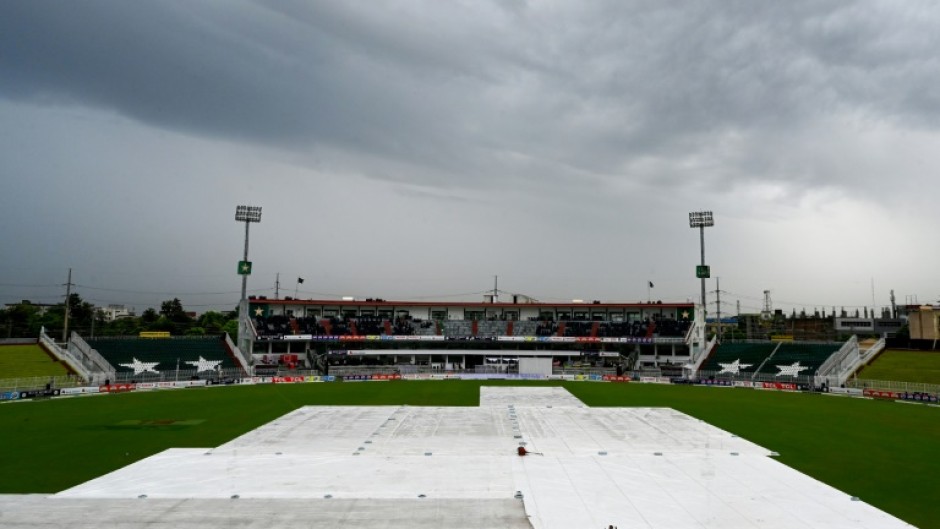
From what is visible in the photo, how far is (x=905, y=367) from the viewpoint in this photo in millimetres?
55469

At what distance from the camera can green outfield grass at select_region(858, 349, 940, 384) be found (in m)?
52.3

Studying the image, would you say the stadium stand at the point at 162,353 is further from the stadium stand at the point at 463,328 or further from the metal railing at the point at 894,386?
the metal railing at the point at 894,386

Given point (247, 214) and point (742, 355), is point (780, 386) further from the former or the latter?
point (247, 214)

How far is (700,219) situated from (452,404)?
5008 cm

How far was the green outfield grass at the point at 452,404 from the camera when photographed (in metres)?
20.8

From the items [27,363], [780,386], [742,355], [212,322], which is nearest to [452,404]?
[780,386]

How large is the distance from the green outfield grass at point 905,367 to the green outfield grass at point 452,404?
402 inches

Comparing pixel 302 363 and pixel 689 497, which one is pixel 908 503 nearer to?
pixel 689 497

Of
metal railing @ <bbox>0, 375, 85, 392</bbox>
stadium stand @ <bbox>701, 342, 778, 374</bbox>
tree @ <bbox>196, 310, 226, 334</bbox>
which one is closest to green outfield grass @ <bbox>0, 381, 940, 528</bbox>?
metal railing @ <bbox>0, 375, 85, 392</bbox>

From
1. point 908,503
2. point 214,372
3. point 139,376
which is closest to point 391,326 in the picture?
point 214,372

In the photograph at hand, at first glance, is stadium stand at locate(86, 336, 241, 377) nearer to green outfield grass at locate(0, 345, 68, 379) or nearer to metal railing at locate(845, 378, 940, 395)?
green outfield grass at locate(0, 345, 68, 379)

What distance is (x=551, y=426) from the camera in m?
31.9

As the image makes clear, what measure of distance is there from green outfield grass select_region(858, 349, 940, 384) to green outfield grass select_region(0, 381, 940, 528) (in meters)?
10.2

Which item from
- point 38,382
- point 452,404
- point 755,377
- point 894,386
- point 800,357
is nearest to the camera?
point 452,404
